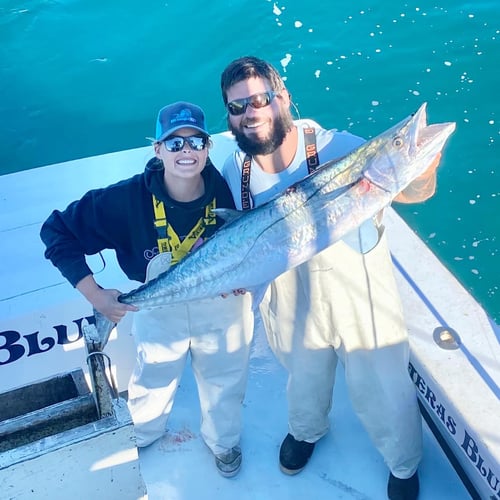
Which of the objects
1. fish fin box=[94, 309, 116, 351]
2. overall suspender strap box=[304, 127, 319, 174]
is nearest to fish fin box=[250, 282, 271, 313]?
overall suspender strap box=[304, 127, 319, 174]

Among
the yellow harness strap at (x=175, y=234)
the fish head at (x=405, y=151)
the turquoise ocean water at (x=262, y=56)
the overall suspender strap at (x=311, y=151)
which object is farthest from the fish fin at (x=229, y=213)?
the turquoise ocean water at (x=262, y=56)

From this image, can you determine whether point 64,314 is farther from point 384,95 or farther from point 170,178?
point 384,95

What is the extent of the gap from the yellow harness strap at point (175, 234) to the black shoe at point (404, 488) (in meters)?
1.39

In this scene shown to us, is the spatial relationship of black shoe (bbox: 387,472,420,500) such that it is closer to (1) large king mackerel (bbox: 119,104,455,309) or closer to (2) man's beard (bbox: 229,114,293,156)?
(1) large king mackerel (bbox: 119,104,455,309)

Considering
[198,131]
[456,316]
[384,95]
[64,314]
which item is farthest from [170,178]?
[384,95]

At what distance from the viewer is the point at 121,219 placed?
244cm

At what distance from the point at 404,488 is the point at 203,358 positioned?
3.50ft

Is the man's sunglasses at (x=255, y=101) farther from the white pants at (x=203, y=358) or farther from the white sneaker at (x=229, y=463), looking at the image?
the white sneaker at (x=229, y=463)

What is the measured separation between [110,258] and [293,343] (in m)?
1.30

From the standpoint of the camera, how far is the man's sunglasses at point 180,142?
7.45 ft

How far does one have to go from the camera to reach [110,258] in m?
3.38

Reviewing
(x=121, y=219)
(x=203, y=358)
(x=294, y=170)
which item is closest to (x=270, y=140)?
(x=294, y=170)

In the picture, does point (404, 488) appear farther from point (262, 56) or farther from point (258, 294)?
point (262, 56)

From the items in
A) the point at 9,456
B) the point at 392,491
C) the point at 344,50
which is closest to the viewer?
the point at 9,456
